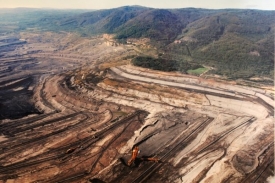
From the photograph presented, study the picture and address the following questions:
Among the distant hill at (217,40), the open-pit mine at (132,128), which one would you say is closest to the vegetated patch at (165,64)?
the open-pit mine at (132,128)

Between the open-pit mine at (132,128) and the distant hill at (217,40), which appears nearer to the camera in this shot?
the open-pit mine at (132,128)

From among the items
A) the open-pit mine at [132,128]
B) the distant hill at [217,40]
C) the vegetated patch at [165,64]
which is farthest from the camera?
the distant hill at [217,40]

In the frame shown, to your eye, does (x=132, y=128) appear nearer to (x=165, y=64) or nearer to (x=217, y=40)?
(x=165, y=64)

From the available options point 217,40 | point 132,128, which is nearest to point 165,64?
point 132,128

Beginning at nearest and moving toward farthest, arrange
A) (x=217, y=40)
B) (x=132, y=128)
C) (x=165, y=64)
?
(x=132, y=128) → (x=165, y=64) → (x=217, y=40)

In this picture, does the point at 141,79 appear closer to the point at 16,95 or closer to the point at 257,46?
the point at 16,95

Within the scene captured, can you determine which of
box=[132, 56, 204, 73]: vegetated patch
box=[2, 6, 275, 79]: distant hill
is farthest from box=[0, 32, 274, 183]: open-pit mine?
box=[2, 6, 275, 79]: distant hill

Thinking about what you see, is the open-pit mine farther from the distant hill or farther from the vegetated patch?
the distant hill

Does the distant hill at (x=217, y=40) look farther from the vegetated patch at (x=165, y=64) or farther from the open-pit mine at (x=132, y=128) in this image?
the open-pit mine at (x=132, y=128)
